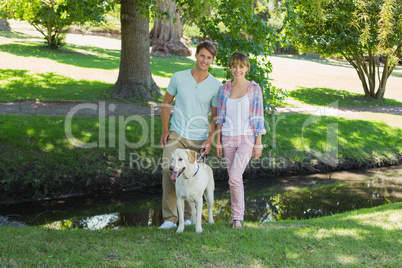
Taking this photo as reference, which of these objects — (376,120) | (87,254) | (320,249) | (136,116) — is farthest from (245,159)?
(376,120)

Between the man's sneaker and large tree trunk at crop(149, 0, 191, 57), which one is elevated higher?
large tree trunk at crop(149, 0, 191, 57)

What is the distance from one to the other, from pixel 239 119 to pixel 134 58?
31.4ft

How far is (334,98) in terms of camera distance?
67.9 ft

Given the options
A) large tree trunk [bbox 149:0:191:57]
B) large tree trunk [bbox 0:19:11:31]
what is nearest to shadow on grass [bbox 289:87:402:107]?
large tree trunk [bbox 149:0:191:57]

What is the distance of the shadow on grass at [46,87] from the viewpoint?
545 inches

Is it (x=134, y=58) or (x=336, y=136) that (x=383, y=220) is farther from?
(x=134, y=58)

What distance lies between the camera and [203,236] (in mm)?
5211

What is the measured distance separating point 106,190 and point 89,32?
38324mm

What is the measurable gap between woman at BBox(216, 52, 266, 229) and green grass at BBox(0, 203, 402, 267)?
2.54 ft

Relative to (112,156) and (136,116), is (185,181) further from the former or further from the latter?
(136,116)

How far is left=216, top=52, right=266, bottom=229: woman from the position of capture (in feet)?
17.6

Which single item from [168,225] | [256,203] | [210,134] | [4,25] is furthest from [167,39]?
[168,225]

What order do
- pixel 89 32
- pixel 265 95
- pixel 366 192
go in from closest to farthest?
pixel 265 95
pixel 366 192
pixel 89 32

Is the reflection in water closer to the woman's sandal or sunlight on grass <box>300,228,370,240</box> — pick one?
the woman's sandal
